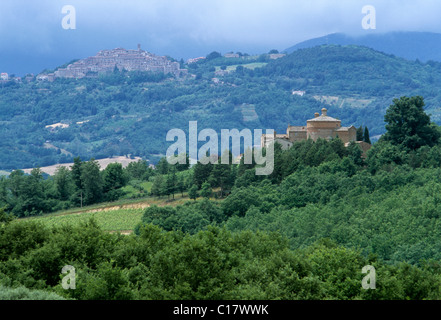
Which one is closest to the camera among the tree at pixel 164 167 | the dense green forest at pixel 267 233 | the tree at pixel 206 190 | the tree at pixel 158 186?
the dense green forest at pixel 267 233

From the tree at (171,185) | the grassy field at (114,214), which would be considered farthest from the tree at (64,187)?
the tree at (171,185)

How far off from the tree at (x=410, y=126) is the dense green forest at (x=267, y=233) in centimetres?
8

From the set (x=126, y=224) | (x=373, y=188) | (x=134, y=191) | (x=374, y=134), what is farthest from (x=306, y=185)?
(x=374, y=134)

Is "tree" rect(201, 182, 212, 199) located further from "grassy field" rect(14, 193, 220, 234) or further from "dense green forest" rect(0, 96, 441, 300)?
"grassy field" rect(14, 193, 220, 234)

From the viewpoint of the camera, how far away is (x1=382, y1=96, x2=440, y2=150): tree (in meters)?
52.0

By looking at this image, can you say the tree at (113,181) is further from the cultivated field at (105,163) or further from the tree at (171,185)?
the cultivated field at (105,163)

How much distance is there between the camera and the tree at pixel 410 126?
171 feet

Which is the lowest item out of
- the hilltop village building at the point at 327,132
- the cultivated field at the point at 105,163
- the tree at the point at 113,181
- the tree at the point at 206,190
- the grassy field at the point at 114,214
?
the cultivated field at the point at 105,163

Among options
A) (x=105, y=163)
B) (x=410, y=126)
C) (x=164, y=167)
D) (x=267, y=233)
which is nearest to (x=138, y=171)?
(x=164, y=167)

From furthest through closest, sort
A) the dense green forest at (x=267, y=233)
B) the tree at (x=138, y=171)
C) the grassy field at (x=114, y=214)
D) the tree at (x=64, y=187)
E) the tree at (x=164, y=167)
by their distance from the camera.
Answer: the tree at (x=138, y=171), the tree at (x=164, y=167), the tree at (x=64, y=187), the grassy field at (x=114, y=214), the dense green forest at (x=267, y=233)

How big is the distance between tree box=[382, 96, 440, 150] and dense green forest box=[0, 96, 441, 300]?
8cm

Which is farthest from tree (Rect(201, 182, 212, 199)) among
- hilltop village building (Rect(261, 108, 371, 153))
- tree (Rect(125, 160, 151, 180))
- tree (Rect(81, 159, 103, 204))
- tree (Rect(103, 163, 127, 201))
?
tree (Rect(125, 160, 151, 180))

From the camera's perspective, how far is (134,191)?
247 ft

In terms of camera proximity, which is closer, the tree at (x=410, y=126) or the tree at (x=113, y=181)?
the tree at (x=410, y=126)
